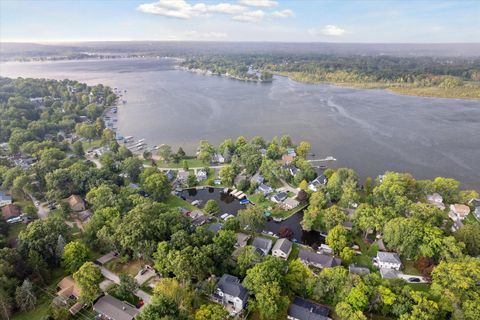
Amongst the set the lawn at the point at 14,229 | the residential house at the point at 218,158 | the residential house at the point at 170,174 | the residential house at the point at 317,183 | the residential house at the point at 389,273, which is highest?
the residential house at the point at 218,158

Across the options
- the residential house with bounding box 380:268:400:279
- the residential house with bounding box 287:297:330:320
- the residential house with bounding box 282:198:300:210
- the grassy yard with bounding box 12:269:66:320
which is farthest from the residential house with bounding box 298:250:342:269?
the grassy yard with bounding box 12:269:66:320

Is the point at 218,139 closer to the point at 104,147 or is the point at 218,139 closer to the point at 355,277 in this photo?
the point at 104,147

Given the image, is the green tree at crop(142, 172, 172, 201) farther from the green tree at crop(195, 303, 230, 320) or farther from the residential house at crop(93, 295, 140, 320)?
the green tree at crop(195, 303, 230, 320)

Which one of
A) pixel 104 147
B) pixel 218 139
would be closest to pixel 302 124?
pixel 218 139

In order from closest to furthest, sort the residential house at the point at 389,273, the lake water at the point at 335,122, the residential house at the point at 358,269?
the residential house at the point at 358,269 < the residential house at the point at 389,273 < the lake water at the point at 335,122

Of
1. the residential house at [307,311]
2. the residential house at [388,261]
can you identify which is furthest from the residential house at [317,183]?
the residential house at [307,311]

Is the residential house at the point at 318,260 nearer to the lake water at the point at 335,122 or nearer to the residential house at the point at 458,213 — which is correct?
the residential house at the point at 458,213
